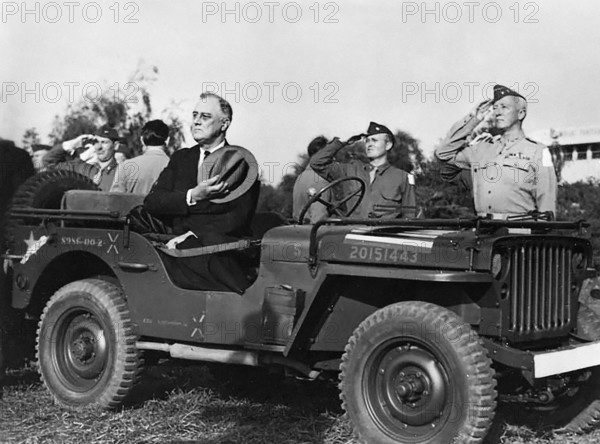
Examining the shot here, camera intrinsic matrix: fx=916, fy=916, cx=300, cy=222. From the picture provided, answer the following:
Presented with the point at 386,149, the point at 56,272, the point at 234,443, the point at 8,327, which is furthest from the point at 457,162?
the point at 8,327

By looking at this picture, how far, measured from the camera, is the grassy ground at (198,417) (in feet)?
17.7

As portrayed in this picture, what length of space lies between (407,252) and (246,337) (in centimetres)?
123

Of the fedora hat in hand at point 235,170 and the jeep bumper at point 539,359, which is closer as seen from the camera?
the jeep bumper at point 539,359

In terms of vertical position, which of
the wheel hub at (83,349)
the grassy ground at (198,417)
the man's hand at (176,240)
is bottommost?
the grassy ground at (198,417)

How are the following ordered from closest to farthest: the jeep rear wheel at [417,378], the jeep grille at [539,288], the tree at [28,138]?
the tree at [28,138]
the jeep rear wheel at [417,378]
the jeep grille at [539,288]

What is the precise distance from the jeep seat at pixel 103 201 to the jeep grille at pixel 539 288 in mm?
2812

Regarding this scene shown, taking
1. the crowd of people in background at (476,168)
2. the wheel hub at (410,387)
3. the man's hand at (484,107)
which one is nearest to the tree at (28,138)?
the crowd of people in background at (476,168)

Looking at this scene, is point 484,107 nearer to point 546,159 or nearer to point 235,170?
point 546,159

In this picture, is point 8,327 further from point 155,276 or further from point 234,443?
point 234,443

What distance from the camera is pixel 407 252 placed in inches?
194

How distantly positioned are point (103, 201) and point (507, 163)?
2.82m

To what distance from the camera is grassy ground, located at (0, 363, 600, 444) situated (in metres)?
5.41

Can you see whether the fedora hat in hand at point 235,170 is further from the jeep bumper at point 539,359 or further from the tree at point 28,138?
the jeep bumper at point 539,359

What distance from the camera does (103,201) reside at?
6500mm
